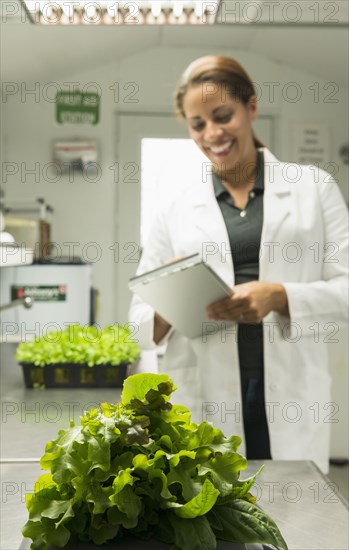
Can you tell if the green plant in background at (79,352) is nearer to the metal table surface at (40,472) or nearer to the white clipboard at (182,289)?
the metal table surface at (40,472)

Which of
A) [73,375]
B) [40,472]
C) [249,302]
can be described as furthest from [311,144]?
[40,472]

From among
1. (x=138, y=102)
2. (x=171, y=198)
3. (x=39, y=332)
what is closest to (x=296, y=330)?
(x=171, y=198)

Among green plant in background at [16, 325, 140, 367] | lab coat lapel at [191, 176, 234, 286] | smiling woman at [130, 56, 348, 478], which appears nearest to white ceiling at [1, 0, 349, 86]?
smiling woman at [130, 56, 348, 478]

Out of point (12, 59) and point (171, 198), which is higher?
point (12, 59)

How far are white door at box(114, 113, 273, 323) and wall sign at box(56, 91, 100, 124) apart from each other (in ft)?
0.22

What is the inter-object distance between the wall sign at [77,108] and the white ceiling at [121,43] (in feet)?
0.19

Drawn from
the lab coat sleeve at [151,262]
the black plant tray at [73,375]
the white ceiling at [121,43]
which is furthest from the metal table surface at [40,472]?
the white ceiling at [121,43]

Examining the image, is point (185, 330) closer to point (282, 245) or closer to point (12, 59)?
point (282, 245)

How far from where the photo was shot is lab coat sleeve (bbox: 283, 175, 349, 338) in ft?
3.75

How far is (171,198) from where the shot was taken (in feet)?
4.60

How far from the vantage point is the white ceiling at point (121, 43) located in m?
1.56

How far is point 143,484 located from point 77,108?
4.15 feet

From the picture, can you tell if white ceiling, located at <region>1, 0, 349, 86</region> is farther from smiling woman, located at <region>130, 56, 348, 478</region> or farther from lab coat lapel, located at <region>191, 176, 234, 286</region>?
lab coat lapel, located at <region>191, 176, 234, 286</region>

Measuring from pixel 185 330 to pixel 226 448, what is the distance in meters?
0.70
